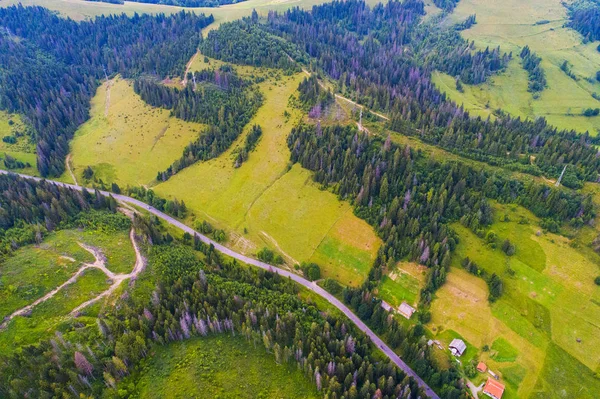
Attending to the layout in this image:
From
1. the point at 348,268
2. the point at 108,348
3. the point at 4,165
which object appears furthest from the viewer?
the point at 4,165

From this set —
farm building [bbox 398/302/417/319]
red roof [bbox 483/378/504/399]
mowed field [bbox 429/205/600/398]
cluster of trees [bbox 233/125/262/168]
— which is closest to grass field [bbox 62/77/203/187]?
cluster of trees [bbox 233/125/262/168]

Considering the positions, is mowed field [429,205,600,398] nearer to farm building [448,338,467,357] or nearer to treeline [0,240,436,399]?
farm building [448,338,467,357]

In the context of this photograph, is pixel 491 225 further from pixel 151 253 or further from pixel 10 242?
pixel 10 242

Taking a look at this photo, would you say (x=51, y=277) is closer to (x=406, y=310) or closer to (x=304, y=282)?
(x=304, y=282)

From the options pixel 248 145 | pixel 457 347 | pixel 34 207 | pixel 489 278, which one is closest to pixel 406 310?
pixel 457 347

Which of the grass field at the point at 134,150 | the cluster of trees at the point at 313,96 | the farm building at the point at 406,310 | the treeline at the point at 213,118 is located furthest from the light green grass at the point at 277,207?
the farm building at the point at 406,310

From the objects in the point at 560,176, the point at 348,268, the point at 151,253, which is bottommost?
the point at 348,268

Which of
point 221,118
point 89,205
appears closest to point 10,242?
point 89,205
